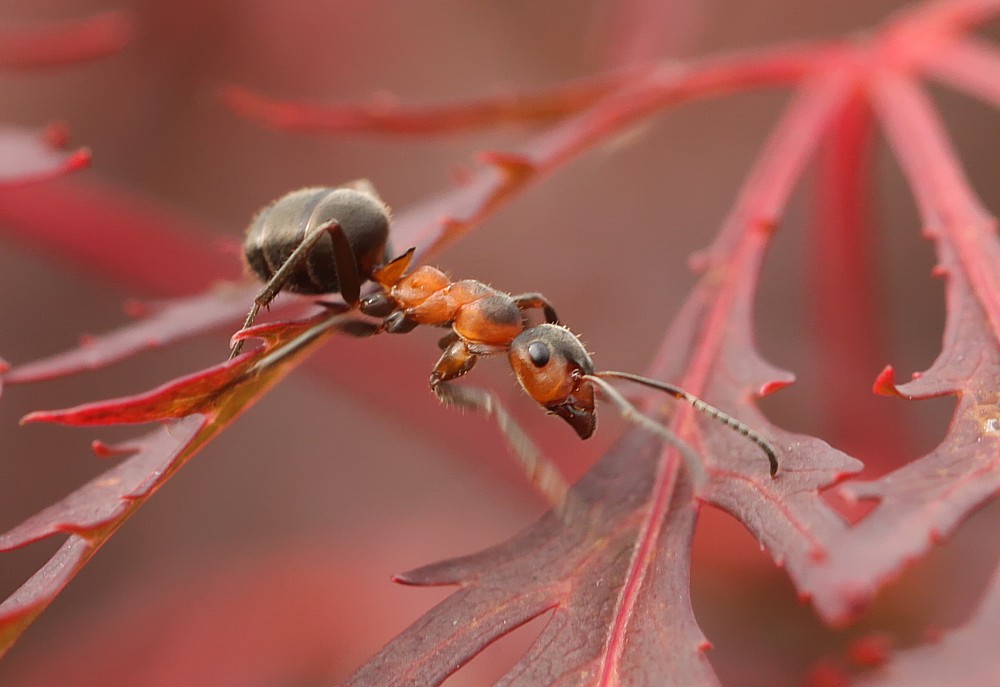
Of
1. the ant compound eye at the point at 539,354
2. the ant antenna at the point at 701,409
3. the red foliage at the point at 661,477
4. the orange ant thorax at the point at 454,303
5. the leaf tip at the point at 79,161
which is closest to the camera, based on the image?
the red foliage at the point at 661,477

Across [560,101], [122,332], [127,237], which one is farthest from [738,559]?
[127,237]

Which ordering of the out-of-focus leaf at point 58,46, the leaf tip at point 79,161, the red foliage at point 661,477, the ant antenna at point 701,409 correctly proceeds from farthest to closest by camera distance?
the out-of-focus leaf at point 58,46
the leaf tip at point 79,161
the ant antenna at point 701,409
the red foliage at point 661,477

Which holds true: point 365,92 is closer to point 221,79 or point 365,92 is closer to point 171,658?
point 221,79

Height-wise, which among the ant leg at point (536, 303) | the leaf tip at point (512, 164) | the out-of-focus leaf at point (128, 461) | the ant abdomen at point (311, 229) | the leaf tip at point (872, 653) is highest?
the ant abdomen at point (311, 229)

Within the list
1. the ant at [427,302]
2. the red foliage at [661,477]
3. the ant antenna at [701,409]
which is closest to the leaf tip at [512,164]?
the red foliage at [661,477]

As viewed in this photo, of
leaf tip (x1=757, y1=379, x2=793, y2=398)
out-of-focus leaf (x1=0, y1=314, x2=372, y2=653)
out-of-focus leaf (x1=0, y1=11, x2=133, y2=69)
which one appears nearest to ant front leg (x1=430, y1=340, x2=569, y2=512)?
leaf tip (x1=757, y1=379, x2=793, y2=398)

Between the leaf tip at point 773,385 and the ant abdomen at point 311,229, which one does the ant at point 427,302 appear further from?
the leaf tip at point 773,385

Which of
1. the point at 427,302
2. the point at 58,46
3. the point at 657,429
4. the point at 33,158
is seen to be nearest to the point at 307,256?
the point at 427,302

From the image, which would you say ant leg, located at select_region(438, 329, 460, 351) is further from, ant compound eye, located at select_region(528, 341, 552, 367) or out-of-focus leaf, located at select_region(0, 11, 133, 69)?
out-of-focus leaf, located at select_region(0, 11, 133, 69)
